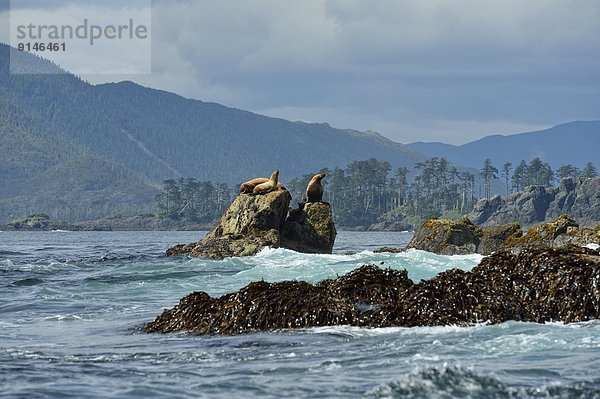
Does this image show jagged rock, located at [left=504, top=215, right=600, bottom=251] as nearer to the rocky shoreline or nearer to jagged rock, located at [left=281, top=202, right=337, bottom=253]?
jagged rock, located at [left=281, top=202, right=337, bottom=253]

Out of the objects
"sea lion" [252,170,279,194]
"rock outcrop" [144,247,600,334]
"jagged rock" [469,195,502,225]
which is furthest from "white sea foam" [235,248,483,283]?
"jagged rock" [469,195,502,225]

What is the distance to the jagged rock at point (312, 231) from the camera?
41.9 meters

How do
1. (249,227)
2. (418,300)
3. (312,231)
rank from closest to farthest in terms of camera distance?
1. (418,300)
2. (249,227)
3. (312,231)

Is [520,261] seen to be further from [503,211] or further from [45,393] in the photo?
[503,211]

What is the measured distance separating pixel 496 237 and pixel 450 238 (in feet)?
7.10

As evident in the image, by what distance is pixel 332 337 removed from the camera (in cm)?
1359

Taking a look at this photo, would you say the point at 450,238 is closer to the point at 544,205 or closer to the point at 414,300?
the point at 414,300

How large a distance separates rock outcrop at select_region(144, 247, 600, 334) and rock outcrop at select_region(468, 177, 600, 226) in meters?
170

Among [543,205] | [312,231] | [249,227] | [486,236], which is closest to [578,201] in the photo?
[543,205]

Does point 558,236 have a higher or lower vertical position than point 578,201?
lower

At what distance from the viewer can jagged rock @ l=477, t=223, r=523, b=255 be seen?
1523 inches

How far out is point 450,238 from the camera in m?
40.3

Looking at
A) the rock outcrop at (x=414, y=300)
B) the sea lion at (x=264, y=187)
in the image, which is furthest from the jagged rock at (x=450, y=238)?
the rock outcrop at (x=414, y=300)

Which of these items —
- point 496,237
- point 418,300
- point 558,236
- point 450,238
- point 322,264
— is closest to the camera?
point 418,300
